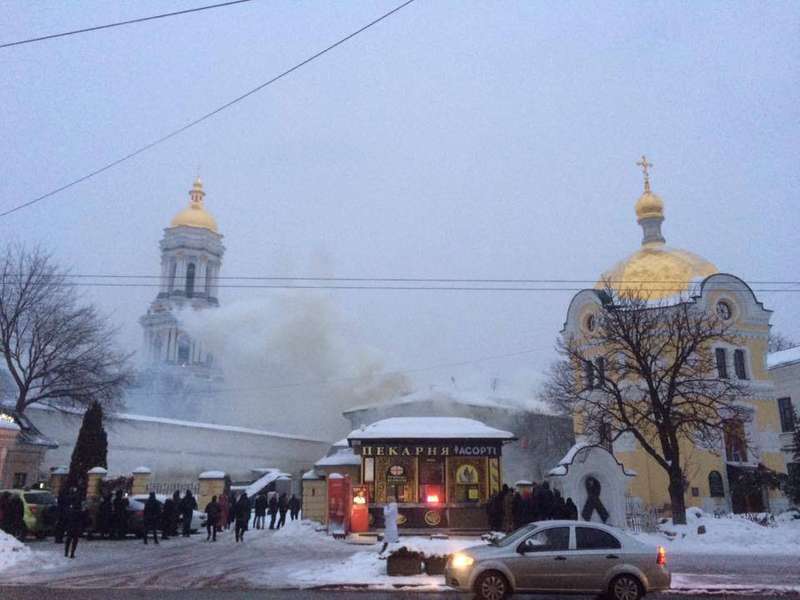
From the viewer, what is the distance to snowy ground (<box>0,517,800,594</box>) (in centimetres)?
1243

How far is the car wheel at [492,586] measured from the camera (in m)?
10.2

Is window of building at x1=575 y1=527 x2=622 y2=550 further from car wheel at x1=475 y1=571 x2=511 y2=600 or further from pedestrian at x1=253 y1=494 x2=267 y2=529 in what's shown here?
pedestrian at x1=253 y1=494 x2=267 y2=529

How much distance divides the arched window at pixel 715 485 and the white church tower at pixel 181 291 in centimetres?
4841

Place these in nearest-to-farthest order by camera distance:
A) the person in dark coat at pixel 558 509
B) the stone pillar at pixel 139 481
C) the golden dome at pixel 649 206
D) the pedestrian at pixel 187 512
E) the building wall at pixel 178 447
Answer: the person in dark coat at pixel 558 509 < the pedestrian at pixel 187 512 < the stone pillar at pixel 139 481 < the building wall at pixel 178 447 < the golden dome at pixel 649 206

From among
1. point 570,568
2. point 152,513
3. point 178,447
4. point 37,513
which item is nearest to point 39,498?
point 37,513

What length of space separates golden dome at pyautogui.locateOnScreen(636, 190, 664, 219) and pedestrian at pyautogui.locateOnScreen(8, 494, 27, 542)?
38.3m

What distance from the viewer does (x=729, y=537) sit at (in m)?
20.9

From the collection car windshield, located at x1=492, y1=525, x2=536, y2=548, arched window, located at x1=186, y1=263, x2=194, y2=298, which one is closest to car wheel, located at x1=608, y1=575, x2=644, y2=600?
car windshield, located at x1=492, y1=525, x2=536, y2=548

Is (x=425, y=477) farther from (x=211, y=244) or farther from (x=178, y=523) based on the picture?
→ (x=211, y=244)

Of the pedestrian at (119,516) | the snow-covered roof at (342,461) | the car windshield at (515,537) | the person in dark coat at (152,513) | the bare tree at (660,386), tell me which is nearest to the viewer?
the car windshield at (515,537)

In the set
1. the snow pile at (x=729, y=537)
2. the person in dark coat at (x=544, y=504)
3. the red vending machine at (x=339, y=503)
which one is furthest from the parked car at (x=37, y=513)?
the snow pile at (x=729, y=537)

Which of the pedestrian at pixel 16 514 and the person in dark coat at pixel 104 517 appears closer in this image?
the pedestrian at pixel 16 514

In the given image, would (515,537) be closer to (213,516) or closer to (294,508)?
(213,516)

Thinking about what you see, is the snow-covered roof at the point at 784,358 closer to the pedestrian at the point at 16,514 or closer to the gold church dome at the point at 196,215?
the pedestrian at the point at 16,514
